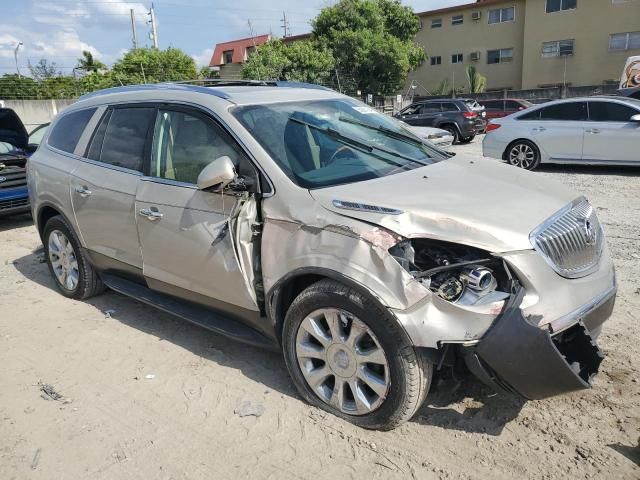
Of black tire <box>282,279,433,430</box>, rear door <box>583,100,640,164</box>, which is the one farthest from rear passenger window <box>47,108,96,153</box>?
rear door <box>583,100,640,164</box>

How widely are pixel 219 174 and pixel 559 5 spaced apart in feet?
125

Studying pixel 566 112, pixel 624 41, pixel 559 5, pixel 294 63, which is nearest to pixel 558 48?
pixel 559 5

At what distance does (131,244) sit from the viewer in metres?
4.07

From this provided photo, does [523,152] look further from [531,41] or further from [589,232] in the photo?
[531,41]

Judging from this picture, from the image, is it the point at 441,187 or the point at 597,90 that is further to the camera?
the point at 597,90

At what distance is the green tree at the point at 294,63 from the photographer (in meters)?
26.3

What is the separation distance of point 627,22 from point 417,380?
37.2m

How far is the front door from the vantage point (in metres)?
3.26

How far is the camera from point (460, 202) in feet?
9.18

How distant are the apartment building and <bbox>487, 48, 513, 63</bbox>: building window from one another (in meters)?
0.07

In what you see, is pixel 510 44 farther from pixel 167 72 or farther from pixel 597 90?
pixel 167 72

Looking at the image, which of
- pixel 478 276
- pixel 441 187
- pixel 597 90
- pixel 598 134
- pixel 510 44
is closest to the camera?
pixel 478 276

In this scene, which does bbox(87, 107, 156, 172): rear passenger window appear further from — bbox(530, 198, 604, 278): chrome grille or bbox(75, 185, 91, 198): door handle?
bbox(530, 198, 604, 278): chrome grille

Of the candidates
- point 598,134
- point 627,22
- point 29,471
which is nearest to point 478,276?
point 29,471
